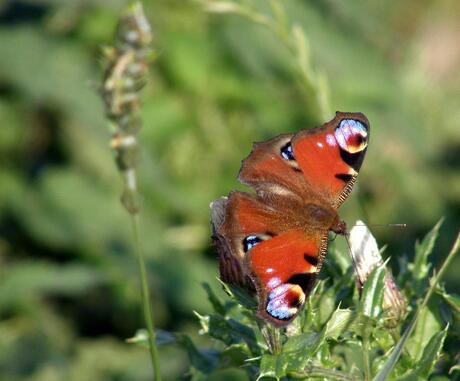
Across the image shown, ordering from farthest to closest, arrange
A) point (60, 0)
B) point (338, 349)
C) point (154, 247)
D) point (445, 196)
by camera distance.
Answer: point (445, 196) < point (154, 247) < point (60, 0) < point (338, 349)

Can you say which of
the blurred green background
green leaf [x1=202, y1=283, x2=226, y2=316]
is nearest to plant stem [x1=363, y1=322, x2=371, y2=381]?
green leaf [x1=202, y1=283, x2=226, y2=316]

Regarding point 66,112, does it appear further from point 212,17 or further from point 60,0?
point 212,17

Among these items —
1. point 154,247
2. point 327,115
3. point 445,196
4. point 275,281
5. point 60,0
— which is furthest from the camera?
point 445,196

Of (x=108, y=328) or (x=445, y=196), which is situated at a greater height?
(x=445, y=196)

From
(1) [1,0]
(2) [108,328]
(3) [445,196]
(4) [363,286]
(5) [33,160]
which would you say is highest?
(1) [1,0]

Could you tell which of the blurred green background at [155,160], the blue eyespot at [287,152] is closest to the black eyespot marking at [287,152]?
the blue eyespot at [287,152]

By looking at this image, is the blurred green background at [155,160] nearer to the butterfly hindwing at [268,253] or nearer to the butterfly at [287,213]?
the butterfly at [287,213]

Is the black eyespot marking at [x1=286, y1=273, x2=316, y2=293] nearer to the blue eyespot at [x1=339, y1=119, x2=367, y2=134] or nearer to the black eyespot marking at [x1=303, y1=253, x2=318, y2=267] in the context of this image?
the black eyespot marking at [x1=303, y1=253, x2=318, y2=267]

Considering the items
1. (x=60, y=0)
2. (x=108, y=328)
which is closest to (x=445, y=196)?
(x=108, y=328)
